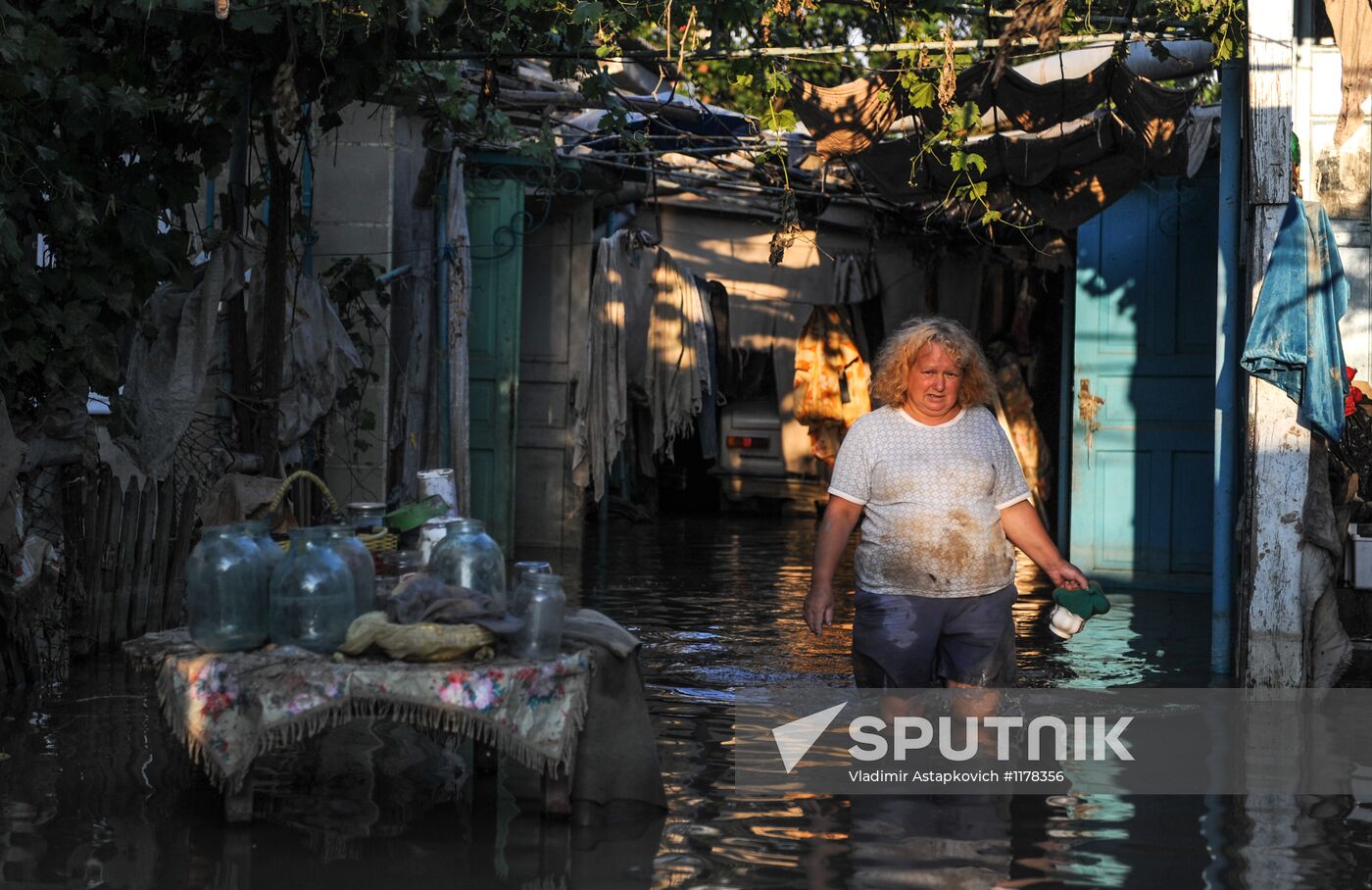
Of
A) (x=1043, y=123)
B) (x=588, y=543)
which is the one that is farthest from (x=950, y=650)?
(x=588, y=543)

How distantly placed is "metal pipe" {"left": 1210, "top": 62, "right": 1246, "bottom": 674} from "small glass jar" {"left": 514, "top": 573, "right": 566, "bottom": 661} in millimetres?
4398

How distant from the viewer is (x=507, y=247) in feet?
42.2

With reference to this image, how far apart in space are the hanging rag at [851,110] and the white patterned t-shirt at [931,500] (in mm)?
3953

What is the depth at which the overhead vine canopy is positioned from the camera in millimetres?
Result: 6695

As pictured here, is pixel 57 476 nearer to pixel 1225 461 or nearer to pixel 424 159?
pixel 424 159

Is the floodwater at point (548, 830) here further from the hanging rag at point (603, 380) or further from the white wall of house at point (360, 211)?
the hanging rag at point (603, 380)

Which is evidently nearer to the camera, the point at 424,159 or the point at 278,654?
the point at 278,654

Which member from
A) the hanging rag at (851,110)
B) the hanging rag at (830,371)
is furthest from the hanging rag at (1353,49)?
the hanging rag at (830,371)

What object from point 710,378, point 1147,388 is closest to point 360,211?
point 710,378

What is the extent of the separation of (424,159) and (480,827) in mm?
7328

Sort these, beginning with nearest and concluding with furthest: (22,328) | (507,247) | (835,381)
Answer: (22,328), (507,247), (835,381)

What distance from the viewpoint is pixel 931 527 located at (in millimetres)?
5598

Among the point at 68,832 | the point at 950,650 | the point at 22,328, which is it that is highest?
the point at 22,328

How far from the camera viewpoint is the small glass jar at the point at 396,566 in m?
5.42
